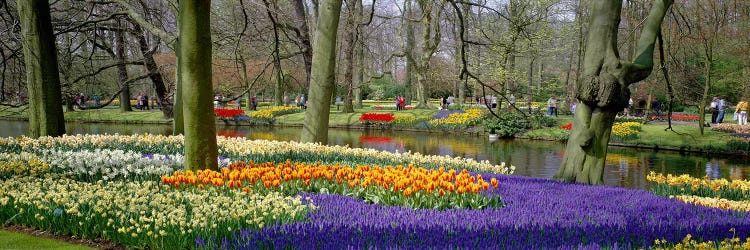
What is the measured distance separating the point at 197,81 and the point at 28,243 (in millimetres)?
2518

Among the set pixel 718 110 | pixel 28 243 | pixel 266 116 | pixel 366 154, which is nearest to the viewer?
pixel 28 243

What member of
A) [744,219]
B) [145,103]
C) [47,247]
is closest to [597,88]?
[744,219]

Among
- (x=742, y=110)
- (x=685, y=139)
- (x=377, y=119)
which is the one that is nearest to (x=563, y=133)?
(x=685, y=139)

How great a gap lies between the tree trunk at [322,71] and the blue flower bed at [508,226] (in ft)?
22.6

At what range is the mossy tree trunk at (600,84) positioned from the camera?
28.1 ft

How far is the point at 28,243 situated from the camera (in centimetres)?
512

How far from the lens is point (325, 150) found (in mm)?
10562

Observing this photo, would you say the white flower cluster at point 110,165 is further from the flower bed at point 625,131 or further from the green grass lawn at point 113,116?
the green grass lawn at point 113,116

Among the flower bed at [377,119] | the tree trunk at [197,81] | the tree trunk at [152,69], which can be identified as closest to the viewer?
the tree trunk at [197,81]

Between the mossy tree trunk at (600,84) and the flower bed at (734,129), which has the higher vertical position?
the mossy tree trunk at (600,84)

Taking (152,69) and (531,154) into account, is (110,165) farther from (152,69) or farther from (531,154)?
(531,154)

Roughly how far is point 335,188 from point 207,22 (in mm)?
2446

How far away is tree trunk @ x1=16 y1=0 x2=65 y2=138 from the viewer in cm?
1098

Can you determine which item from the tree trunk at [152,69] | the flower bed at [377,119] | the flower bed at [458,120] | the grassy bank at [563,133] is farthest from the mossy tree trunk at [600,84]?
the flower bed at [377,119]
